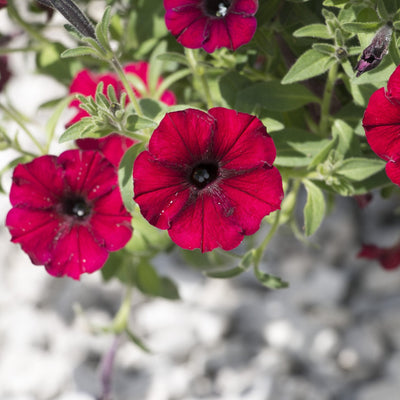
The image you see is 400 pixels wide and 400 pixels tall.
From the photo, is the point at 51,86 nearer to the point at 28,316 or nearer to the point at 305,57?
the point at 28,316

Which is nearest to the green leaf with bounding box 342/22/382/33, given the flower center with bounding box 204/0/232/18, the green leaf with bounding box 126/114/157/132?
the flower center with bounding box 204/0/232/18

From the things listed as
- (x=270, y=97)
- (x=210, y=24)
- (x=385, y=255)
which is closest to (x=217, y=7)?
(x=210, y=24)

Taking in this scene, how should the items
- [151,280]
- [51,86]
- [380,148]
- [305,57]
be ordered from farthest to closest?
1. [51,86]
2. [151,280]
3. [305,57]
4. [380,148]

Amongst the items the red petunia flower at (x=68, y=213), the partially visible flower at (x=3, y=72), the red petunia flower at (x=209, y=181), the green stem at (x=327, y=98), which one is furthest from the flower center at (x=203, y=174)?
the partially visible flower at (x=3, y=72)

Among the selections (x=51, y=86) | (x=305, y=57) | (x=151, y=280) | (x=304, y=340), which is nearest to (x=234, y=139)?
(x=305, y=57)

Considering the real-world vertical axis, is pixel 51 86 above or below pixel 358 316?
above

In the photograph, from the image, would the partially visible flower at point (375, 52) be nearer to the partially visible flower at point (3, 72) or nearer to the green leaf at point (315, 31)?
the green leaf at point (315, 31)

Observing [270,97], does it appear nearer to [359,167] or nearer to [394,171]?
[359,167]
